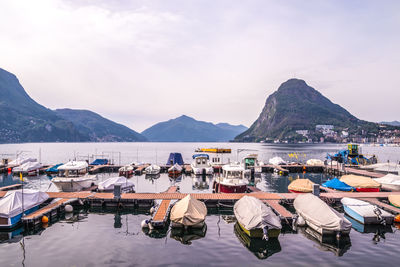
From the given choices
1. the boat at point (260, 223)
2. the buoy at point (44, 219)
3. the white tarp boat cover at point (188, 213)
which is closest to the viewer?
the boat at point (260, 223)

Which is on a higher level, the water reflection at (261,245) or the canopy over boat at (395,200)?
the canopy over boat at (395,200)

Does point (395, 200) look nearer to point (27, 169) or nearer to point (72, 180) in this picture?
point (72, 180)

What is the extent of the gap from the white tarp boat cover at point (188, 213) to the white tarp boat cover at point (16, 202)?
16.1 m

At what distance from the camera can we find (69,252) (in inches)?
827

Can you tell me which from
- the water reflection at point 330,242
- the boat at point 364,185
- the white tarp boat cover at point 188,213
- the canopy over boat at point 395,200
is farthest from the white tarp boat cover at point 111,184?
the canopy over boat at point 395,200

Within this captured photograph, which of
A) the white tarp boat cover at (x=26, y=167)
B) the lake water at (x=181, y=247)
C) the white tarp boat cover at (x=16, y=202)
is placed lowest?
the lake water at (x=181, y=247)

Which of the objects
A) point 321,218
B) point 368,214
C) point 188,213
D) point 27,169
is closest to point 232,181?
point 188,213

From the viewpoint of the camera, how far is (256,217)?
23.6m

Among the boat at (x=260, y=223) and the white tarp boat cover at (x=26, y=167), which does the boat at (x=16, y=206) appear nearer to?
the boat at (x=260, y=223)

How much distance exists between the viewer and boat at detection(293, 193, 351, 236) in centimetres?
2314

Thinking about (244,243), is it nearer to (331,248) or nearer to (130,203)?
(331,248)

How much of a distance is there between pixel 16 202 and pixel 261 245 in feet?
83.5

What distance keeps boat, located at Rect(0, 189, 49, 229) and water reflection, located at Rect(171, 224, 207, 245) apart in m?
16.1

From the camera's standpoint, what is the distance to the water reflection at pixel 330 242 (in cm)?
2148
